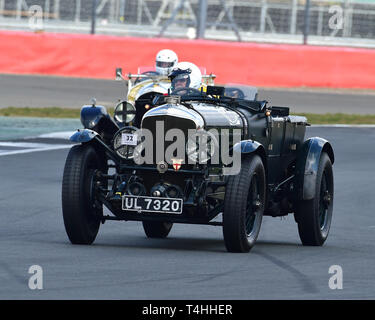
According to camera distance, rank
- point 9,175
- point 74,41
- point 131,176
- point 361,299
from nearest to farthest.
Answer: point 361,299
point 131,176
point 9,175
point 74,41

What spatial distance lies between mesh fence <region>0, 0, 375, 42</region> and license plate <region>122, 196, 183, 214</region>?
1885 cm

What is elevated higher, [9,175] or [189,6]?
[189,6]

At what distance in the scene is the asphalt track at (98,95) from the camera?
25.1 m

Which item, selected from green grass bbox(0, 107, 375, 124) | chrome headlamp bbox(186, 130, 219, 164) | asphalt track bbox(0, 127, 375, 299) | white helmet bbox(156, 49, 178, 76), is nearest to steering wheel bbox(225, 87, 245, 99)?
chrome headlamp bbox(186, 130, 219, 164)

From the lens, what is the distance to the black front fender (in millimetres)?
10133

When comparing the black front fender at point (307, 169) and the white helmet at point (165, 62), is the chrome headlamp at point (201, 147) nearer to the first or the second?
the black front fender at point (307, 169)

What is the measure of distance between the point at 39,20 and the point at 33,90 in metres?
2.70

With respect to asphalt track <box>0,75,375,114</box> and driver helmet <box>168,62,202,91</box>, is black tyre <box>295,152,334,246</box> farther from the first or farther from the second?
asphalt track <box>0,75,375,114</box>

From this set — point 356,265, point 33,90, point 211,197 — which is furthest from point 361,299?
point 33,90

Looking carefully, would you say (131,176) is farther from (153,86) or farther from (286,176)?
(153,86)

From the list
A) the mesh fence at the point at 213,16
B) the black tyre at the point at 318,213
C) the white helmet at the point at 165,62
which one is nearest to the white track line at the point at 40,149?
the white helmet at the point at 165,62

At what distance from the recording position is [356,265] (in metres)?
8.85

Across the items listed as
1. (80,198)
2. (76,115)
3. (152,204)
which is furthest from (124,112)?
(76,115)

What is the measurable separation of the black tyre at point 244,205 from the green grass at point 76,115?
13478 millimetres
